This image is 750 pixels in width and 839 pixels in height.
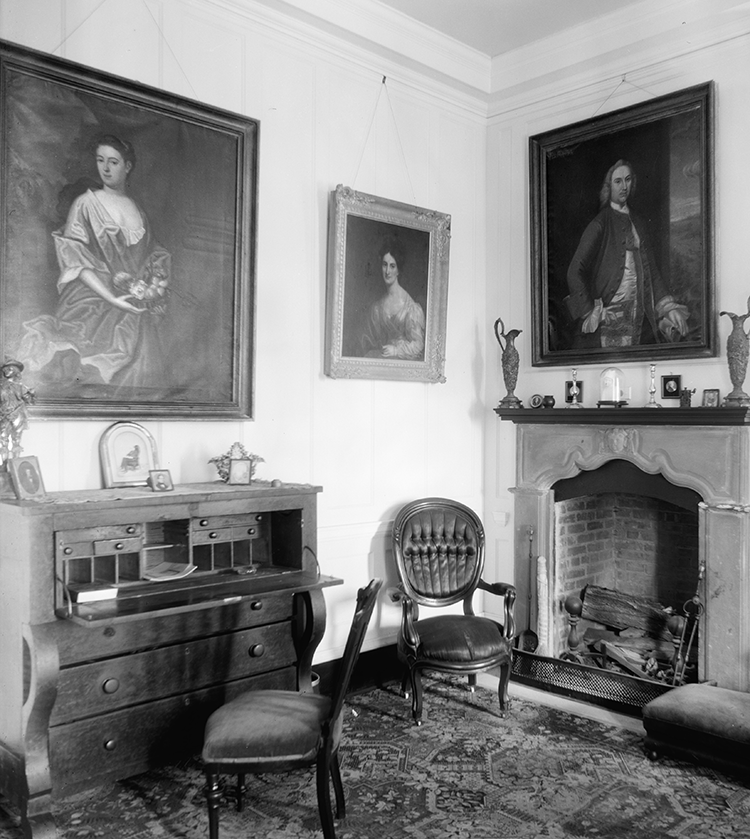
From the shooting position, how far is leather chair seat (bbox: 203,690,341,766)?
309 cm

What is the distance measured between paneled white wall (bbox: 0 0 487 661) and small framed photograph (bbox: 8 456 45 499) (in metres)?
0.29

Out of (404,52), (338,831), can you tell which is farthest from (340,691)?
(404,52)

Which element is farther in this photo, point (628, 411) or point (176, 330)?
point (628, 411)

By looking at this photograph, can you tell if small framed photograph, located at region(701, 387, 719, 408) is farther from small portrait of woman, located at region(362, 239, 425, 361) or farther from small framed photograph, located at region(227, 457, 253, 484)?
small framed photograph, located at region(227, 457, 253, 484)

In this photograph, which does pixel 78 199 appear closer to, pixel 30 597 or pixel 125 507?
pixel 125 507

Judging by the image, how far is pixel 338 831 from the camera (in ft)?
11.0

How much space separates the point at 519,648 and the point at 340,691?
2840mm

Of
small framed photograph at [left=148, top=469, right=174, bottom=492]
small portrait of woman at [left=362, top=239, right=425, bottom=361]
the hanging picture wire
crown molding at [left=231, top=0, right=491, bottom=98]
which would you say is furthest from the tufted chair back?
crown molding at [left=231, top=0, right=491, bottom=98]

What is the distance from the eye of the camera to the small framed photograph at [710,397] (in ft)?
15.8

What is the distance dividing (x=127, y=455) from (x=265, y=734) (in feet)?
5.41

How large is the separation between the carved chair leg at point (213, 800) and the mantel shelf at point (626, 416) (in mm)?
3357

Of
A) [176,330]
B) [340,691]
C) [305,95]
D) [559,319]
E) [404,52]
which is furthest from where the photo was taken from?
[559,319]

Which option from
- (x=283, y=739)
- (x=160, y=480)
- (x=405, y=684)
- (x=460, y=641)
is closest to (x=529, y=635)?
(x=405, y=684)

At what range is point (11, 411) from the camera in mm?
3541
